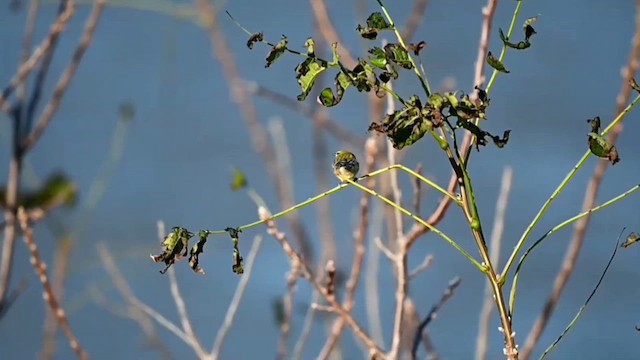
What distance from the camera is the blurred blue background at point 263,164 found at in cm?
166

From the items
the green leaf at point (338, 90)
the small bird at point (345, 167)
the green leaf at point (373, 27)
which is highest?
the green leaf at point (373, 27)

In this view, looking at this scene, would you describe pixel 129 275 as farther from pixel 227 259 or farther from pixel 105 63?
pixel 105 63

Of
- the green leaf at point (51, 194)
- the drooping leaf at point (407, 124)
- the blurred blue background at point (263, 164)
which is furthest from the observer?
the blurred blue background at point (263, 164)

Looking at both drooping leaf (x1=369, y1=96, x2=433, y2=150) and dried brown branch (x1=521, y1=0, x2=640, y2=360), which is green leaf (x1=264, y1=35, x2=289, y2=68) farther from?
dried brown branch (x1=521, y1=0, x2=640, y2=360)

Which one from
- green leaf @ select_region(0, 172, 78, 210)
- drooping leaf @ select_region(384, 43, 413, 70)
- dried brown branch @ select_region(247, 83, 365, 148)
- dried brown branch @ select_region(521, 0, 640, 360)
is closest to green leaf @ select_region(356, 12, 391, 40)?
drooping leaf @ select_region(384, 43, 413, 70)

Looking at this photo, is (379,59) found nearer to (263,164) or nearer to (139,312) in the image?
(139,312)

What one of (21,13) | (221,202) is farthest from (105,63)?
(221,202)

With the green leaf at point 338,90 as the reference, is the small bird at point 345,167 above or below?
below

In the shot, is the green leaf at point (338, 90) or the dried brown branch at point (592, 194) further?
the dried brown branch at point (592, 194)

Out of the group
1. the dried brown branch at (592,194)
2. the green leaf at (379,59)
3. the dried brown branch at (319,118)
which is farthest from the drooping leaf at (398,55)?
the dried brown branch at (319,118)

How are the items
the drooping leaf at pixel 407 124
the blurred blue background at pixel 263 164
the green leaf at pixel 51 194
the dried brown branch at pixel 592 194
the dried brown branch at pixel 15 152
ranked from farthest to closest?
1. the blurred blue background at pixel 263 164
2. the green leaf at pixel 51 194
3. the dried brown branch at pixel 15 152
4. the dried brown branch at pixel 592 194
5. the drooping leaf at pixel 407 124

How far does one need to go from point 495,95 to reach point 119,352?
0.88 metres

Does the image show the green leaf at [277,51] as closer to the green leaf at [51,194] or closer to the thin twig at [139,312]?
the thin twig at [139,312]

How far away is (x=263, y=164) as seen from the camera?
174cm
